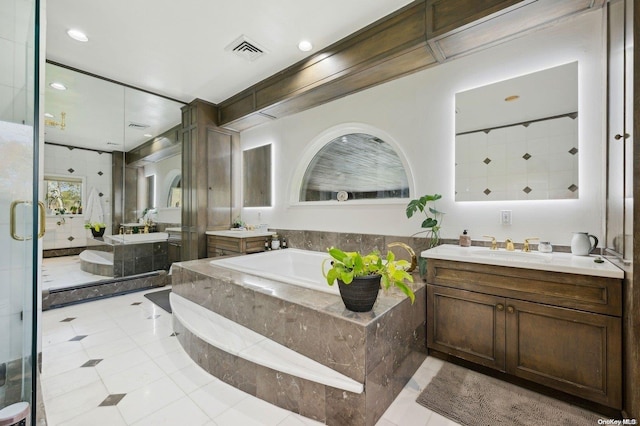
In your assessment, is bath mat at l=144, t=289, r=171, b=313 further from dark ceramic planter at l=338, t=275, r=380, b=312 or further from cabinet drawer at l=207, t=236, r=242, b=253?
dark ceramic planter at l=338, t=275, r=380, b=312

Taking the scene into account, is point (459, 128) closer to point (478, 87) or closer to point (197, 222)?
point (478, 87)

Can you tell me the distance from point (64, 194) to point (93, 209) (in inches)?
13.7

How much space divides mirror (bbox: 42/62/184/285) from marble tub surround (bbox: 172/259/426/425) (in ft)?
8.30

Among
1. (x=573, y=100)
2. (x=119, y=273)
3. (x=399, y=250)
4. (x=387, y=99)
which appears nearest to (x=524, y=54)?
(x=573, y=100)

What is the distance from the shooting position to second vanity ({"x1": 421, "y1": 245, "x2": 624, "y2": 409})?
1.47 meters

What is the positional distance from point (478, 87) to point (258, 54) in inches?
89.3

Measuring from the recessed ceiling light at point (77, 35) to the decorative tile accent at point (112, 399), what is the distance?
3.22 m

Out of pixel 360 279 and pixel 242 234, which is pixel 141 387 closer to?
pixel 360 279

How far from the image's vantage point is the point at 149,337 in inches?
98.8

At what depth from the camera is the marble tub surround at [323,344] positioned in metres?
1.41

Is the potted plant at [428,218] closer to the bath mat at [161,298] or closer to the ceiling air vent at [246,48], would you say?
the ceiling air vent at [246,48]

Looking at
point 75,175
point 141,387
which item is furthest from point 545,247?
point 75,175

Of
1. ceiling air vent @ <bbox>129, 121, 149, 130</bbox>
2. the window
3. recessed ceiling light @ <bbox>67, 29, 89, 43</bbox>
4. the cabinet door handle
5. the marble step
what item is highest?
recessed ceiling light @ <bbox>67, 29, 89, 43</bbox>

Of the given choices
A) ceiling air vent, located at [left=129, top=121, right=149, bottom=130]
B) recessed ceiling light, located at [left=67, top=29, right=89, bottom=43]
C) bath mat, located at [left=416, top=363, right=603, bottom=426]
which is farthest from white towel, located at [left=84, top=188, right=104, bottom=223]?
bath mat, located at [left=416, top=363, right=603, bottom=426]
